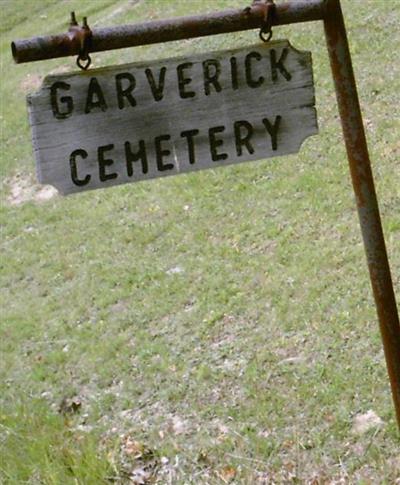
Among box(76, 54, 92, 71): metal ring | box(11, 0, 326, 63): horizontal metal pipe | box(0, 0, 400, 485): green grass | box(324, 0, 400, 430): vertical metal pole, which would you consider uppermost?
box(11, 0, 326, 63): horizontal metal pipe

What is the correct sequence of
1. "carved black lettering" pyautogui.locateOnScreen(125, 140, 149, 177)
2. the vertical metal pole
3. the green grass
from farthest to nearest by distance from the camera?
the green grass → the vertical metal pole → "carved black lettering" pyautogui.locateOnScreen(125, 140, 149, 177)

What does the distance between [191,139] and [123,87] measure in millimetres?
262

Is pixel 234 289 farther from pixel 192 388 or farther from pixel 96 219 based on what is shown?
pixel 96 219

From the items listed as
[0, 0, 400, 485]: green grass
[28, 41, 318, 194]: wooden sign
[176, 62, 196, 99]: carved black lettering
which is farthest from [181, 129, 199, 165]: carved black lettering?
[0, 0, 400, 485]: green grass

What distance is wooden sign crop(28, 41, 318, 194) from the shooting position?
2.39 m

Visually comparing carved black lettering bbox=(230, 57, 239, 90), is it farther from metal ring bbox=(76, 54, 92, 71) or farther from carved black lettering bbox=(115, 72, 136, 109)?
metal ring bbox=(76, 54, 92, 71)

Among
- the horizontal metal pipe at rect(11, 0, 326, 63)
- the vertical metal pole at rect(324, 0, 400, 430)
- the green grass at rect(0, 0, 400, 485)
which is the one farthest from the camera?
the green grass at rect(0, 0, 400, 485)

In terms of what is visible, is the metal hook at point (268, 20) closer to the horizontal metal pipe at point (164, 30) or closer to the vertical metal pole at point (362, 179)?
the horizontal metal pipe at point (164, 30)

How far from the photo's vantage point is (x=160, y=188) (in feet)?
29.2

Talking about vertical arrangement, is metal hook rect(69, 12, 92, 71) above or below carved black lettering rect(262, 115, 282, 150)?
above

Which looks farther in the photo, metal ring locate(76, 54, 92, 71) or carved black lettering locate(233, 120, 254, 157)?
carved black lettering locate(233, 120, 254, 157)

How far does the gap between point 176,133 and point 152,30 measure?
0.31 m

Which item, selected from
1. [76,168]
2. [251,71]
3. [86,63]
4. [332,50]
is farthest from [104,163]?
[332,50]

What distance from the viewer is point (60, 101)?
93.4 inches
